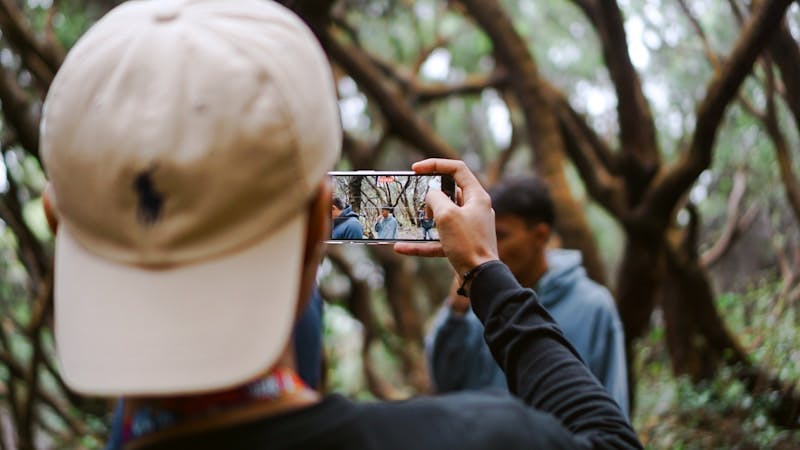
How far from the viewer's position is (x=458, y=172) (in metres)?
1.24

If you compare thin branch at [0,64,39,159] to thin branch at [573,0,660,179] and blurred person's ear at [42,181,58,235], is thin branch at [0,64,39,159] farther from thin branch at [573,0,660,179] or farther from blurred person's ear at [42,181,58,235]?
blurred person's ear at [42,181,58,235]

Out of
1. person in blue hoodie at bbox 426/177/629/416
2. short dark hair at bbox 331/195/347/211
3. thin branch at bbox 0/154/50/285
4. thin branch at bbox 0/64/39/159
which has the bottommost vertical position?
thin branch at bbox 0/154/50/285

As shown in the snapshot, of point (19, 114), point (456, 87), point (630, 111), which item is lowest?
point (456, 87)

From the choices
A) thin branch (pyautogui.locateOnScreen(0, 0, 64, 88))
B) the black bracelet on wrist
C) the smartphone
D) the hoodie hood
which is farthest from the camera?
thin branch (pyautogui.locateOnScreen(0, 0, 64, 88))

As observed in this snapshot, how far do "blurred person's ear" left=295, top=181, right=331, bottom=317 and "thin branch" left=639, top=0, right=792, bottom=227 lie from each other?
290 cm

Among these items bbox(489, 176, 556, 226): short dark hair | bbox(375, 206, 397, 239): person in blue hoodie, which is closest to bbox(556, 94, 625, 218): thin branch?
bbox(489, 176, 556, 226): short dark hair

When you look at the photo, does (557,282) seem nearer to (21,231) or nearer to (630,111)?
(630,111)

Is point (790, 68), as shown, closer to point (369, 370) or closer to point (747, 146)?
point (747, 146)

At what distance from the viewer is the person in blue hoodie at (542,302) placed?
9.07 feet

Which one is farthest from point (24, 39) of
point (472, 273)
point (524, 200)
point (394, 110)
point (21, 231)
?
point (472, 273)

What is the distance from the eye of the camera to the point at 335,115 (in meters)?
0.89

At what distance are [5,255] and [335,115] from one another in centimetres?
725

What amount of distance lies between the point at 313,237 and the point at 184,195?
0.49 ft

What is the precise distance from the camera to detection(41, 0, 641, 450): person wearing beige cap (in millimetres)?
792
